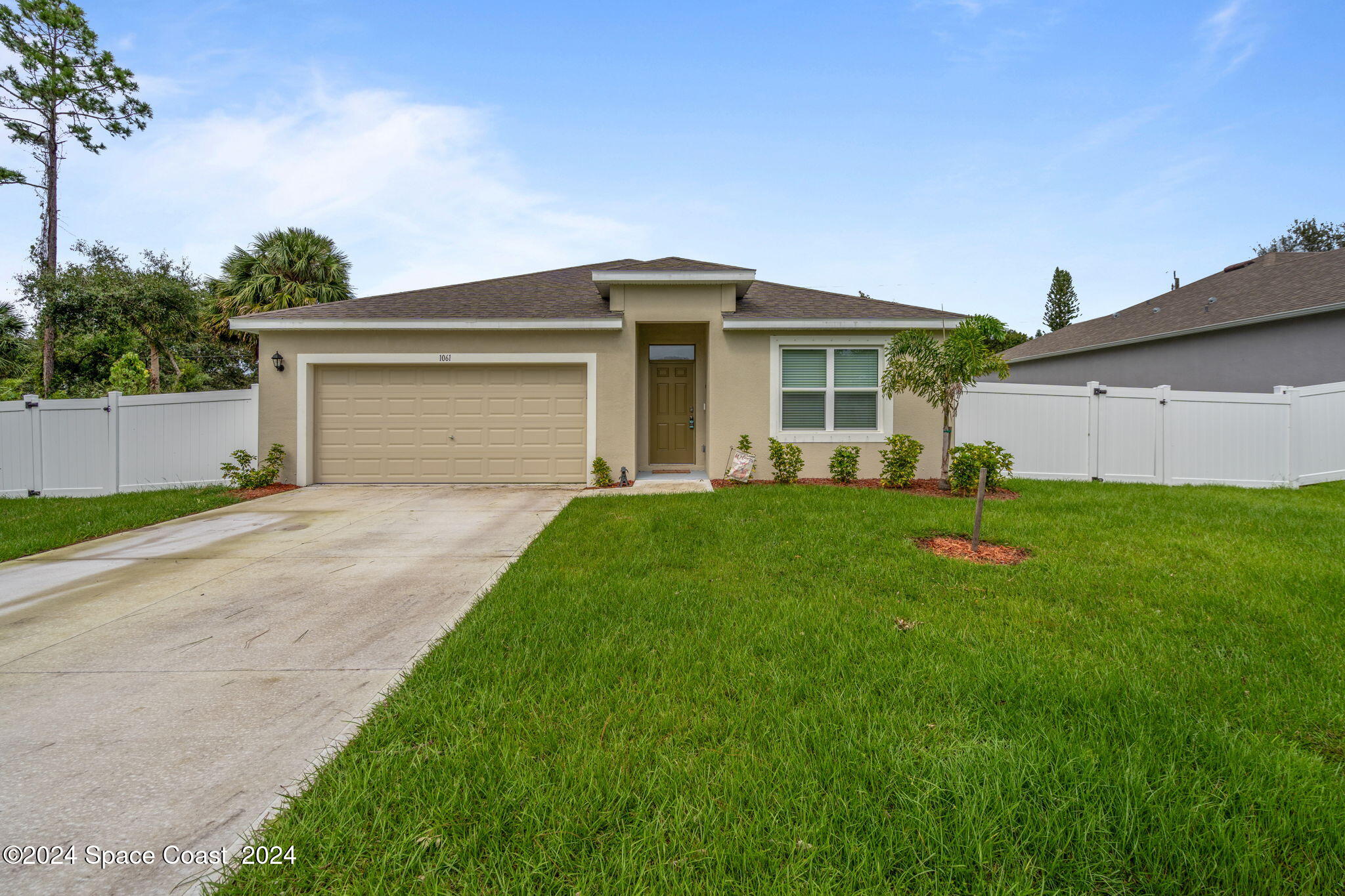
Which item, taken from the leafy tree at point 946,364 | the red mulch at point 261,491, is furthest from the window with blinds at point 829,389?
the red mulch at point 261,491

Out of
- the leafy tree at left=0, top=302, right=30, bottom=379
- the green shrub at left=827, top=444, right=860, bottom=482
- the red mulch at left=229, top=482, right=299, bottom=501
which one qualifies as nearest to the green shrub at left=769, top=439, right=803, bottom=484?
the green shrub at left=827, top=444, right=860, bottom=482

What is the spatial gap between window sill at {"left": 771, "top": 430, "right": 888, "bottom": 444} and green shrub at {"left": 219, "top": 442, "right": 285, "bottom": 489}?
344 inches

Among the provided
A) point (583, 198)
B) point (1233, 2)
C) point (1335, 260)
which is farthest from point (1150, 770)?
point (1335, 260)

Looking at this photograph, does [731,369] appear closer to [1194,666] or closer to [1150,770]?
[1194,666]

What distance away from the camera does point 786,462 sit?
9.35m

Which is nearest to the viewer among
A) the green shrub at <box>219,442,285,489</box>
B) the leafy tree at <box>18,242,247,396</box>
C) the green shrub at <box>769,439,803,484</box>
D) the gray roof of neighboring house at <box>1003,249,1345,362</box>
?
the green shrub at <box>769,439,803,484</box>

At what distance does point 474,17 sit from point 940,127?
9698 millimetres

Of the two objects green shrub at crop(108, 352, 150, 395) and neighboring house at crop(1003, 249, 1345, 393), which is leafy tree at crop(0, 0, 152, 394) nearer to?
green shrub at crop(108, 352, 150, 395)

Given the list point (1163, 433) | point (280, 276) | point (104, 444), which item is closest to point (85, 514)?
point (104, 444)

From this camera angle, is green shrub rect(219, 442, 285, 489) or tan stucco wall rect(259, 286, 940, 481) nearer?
green shrub rect(219, 442, 285, 489)

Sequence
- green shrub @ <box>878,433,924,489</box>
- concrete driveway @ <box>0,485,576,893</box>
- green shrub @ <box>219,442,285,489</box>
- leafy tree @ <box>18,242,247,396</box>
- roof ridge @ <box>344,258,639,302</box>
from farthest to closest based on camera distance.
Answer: leafy tree @ <box>18,242,247,396</box>
roof ridge @ <box>344,258,639,302</box>
green shrub @ <box>219,442,285,489</box>
green shrub @ <box>878,433,924,489</box>
concrete driveway @ <box>0,485,576,893</box>

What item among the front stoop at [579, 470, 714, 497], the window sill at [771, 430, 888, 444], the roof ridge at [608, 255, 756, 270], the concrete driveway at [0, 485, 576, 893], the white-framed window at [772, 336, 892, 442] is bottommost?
the concrete driveway at [0, 485, 576, 893]

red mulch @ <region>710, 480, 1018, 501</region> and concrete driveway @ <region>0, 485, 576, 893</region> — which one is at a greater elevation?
red mulch @ <region>710, 480, 1018, 501</region>

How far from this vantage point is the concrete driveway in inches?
75.3
